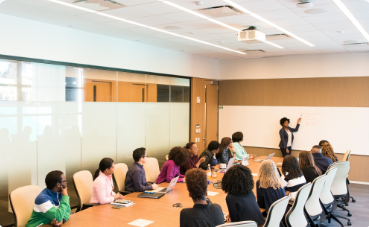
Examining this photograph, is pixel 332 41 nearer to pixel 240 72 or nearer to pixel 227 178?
pixel 240 72

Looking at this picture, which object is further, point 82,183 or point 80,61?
point 80,61

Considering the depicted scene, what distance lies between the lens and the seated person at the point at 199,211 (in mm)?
2826

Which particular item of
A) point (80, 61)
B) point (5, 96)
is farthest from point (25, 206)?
point (80, 61)

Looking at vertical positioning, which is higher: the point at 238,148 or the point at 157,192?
the point at 238,148

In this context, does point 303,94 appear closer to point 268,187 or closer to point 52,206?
point 268,187

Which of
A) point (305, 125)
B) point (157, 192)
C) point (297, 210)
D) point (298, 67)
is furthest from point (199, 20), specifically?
point (305, 125)

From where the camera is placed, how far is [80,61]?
595 centimetres

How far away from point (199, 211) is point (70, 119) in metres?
3.91

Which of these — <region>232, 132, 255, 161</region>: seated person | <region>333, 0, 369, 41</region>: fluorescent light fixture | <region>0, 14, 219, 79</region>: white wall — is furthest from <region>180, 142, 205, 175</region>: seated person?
<region>333, 0, 369, 41</region>: fluorescent light fixture

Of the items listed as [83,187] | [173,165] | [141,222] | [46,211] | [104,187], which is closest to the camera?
[46,211]

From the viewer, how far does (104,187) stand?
4.16 metres

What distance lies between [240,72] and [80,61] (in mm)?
5537

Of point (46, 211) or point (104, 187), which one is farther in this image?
point (104, 187)

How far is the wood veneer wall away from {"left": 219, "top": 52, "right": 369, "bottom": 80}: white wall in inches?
5.8
